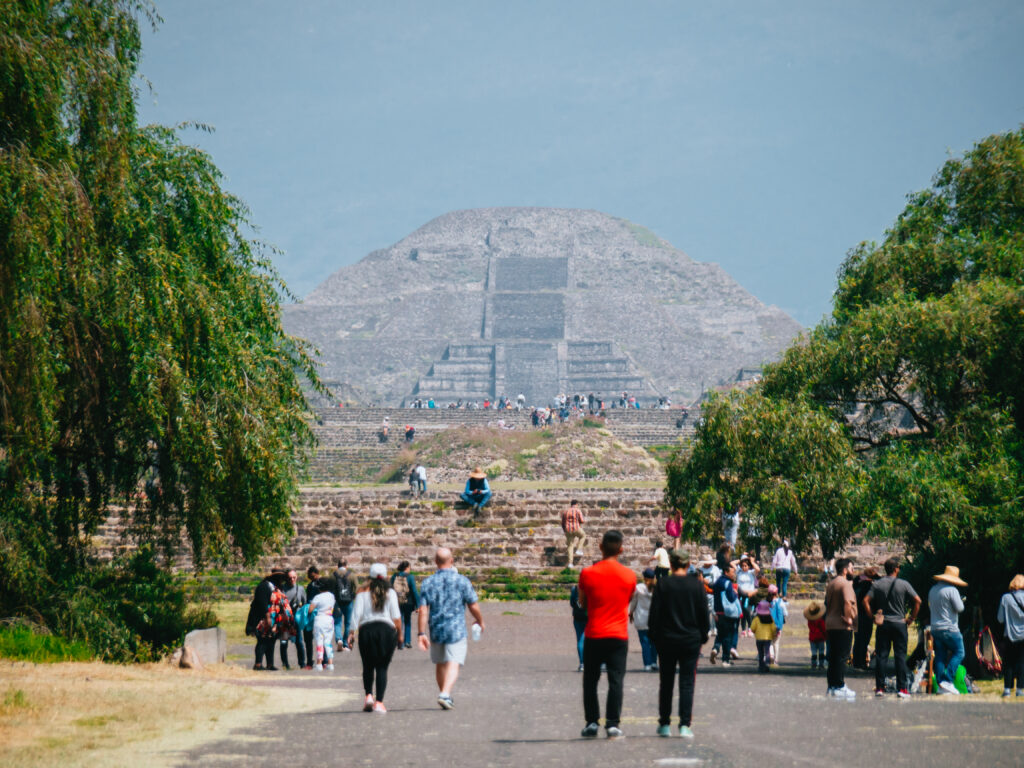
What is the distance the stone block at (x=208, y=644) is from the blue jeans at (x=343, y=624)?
2.94m

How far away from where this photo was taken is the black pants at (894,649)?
39.7 feet

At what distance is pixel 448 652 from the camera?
411 inches

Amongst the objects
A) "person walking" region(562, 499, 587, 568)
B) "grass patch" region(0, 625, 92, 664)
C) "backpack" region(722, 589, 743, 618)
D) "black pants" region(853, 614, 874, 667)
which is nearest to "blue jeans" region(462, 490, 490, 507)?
"person walking" region(562, 499, 587, 568)

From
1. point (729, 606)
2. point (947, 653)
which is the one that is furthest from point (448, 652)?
point (729, 606)

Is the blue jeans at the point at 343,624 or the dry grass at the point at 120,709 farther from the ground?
the dry grass at the point at 120,709

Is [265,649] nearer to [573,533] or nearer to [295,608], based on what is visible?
[295,608]

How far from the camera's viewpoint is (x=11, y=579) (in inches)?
512

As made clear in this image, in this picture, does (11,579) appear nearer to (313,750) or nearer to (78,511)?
(78,511)

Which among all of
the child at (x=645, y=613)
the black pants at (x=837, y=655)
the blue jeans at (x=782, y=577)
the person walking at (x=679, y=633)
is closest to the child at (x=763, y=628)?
the child at (x=645, y=613)

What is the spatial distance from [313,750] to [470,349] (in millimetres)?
106032

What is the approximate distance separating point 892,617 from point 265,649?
7.84 metres

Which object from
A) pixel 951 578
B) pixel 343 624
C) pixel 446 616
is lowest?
pixel 343 624

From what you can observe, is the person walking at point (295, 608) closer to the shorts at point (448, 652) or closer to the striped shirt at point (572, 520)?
the shorts at point (448, 652)

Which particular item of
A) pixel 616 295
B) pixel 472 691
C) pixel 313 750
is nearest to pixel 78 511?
pixel 472 691
